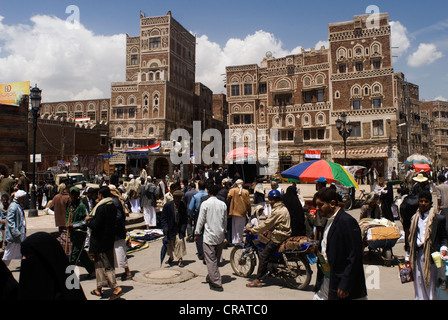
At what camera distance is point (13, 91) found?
26359 mm

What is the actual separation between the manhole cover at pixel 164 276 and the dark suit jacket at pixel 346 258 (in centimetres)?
375

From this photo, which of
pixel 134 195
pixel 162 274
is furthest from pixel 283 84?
pixel 162 274

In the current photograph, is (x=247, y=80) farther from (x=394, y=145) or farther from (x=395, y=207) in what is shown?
(x=395, y=207)

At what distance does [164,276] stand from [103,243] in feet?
5.60

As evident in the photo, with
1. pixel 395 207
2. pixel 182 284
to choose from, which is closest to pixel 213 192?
pixel 182 284

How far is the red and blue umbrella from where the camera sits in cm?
1013

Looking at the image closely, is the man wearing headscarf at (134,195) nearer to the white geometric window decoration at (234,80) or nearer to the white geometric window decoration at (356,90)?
the white geometric window decoration at (356,90)

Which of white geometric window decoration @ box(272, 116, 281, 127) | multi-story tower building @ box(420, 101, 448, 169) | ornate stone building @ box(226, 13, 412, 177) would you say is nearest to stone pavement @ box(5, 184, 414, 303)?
ornate stone building @ box(226, 13, 412, 177)

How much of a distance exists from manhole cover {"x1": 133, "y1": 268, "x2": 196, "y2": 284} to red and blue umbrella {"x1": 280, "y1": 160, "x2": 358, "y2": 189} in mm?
5068

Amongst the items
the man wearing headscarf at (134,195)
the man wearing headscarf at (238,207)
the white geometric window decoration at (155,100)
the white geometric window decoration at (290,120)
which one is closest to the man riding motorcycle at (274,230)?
the man wearing headscarf at (238,207)

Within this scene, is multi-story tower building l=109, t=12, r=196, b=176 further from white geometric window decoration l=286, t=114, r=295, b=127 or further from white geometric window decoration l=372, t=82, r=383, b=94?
white geometric window decoration l=372, t=82, r=383, b=94

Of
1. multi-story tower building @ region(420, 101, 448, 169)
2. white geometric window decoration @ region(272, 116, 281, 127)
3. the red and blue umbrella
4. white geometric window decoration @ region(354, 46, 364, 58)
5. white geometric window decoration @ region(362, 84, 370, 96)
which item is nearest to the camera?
the red and blue umbrella

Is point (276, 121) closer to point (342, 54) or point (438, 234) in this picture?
point (342, 54)
